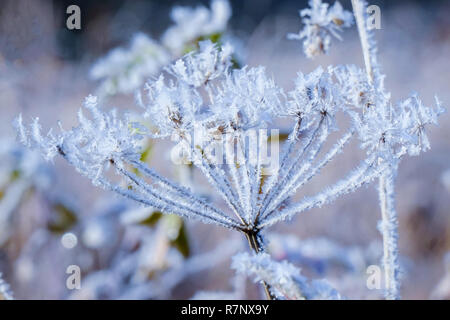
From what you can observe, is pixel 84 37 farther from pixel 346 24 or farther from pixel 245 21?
pixel 346 24

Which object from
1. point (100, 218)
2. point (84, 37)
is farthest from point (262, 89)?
point (84, 37)

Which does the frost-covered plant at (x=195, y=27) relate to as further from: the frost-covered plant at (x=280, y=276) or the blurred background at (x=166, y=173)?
the frost-covered plant at (x=280, y=276)

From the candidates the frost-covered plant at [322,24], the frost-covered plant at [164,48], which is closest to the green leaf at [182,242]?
the frost-covered plant at [164,48]

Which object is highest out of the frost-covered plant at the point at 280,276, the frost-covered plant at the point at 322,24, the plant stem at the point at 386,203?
the frost-covered plant at the point at 322,24

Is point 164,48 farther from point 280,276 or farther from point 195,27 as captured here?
point 280,276

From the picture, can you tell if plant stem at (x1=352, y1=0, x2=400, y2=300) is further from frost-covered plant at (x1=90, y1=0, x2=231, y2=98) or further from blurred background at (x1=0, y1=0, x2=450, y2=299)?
blurred background at (x1=0, y1=0, x2=450, y2=299)

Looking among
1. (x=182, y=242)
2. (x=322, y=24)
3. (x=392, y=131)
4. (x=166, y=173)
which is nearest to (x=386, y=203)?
(x=392, y=131)

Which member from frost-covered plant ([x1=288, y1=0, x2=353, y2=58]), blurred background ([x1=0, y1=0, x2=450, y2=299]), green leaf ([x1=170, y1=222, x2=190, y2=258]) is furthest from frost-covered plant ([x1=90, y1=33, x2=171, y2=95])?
frost-covered plant ([x1=288, y1=0, x2=353, y2=58])

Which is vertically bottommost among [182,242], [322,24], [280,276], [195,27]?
[280,276]
